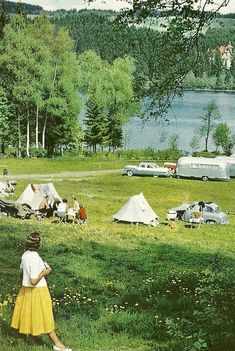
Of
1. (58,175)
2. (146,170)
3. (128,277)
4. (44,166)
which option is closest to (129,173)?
(146,170)

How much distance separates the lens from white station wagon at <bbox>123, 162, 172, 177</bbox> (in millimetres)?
20970

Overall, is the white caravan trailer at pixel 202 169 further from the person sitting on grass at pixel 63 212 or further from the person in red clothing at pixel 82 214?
the person sitting on grass at pixel 63 212

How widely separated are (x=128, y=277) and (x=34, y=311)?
4306mm

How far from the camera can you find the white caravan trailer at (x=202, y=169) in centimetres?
2276

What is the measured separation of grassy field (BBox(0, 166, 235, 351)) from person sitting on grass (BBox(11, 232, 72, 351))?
246mm

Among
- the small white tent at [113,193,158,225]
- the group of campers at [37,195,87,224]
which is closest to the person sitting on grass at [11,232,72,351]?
the group of campers at [37,195,87,224]

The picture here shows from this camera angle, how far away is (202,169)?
23750mm

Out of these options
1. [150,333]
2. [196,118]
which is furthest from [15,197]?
[196,118]

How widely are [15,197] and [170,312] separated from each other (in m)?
11.7

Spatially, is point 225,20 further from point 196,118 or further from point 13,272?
point 196,118

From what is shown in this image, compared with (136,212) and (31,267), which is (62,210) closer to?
(136,212)

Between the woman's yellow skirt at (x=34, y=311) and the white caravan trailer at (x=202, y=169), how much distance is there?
1586 cm

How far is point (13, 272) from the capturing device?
10.1m

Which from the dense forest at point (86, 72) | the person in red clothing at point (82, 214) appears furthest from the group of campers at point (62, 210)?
the dense forest at point (86, 72)
